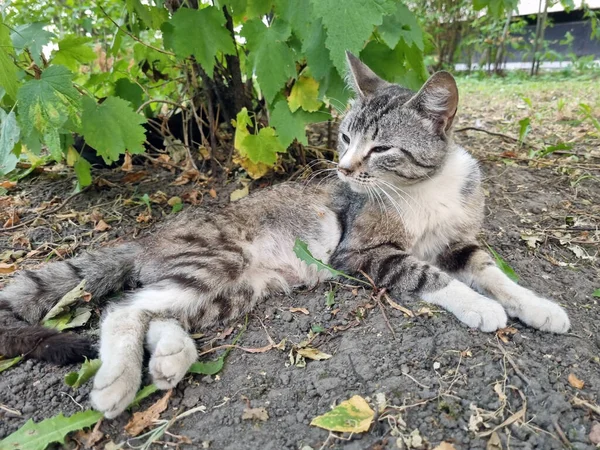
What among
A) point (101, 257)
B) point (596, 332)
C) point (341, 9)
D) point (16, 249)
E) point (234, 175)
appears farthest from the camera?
point (234, 175)

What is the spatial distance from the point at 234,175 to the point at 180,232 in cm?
132

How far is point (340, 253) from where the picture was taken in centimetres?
271

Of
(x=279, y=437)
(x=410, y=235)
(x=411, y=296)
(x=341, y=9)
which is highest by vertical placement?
(x=341, y=9)

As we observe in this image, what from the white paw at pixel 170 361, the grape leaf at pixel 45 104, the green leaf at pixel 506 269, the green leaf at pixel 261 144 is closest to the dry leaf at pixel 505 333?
the green leaf at pixel 506 269

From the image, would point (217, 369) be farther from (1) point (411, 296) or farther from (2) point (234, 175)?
(2) point (234, 175)

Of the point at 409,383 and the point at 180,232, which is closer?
the point at 409,383

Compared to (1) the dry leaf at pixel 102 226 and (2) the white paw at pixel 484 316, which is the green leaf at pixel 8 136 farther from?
(2) the white paw at pixel 484 316

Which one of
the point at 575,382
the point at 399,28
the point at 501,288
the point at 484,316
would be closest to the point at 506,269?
the point at 501,288

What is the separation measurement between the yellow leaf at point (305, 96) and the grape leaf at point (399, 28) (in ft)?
2.12

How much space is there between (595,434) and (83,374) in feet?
6.63

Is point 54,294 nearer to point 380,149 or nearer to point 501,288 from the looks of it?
point 380,149

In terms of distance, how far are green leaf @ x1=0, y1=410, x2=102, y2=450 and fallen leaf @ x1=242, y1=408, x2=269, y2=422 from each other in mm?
582

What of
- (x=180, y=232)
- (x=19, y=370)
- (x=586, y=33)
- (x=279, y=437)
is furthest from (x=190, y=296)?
(x=586, y=33)

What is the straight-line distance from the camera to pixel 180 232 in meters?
2.71
